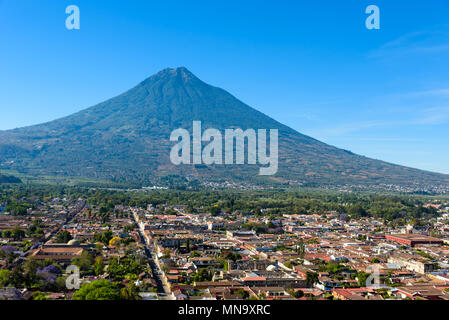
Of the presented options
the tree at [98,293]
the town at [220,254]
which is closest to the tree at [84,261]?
the town at [220,254]

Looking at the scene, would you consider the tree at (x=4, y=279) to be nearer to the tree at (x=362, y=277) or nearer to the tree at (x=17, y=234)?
the tree at (x=17, y=234)

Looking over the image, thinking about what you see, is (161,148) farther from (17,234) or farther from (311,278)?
(311,278)

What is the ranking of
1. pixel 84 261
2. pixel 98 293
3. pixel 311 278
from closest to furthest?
Answer: pixel 98 293, pixel 311 278, pixel 84 261

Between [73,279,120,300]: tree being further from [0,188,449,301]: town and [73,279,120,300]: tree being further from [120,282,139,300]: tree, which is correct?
[120,282,139,300]: tree

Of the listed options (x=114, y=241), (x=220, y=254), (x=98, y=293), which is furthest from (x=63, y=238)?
(x=98, y=293)

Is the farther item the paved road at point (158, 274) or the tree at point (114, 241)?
the tree at point (114, 241)

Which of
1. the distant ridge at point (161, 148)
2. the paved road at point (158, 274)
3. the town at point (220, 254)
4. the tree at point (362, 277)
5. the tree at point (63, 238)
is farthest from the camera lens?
the distant ridge at point (161, 148)
